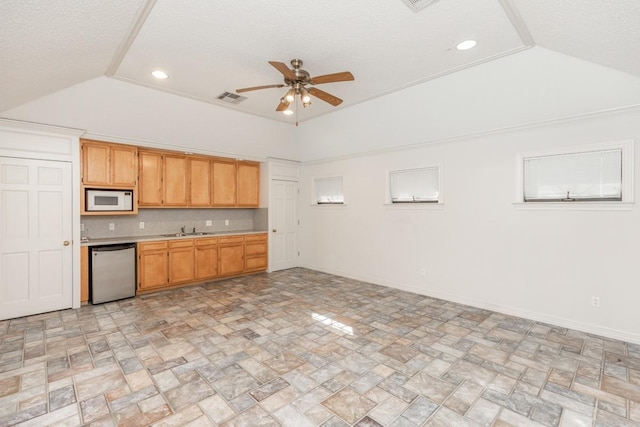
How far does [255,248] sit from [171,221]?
5.86 ft

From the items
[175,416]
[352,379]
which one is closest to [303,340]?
[352,379]

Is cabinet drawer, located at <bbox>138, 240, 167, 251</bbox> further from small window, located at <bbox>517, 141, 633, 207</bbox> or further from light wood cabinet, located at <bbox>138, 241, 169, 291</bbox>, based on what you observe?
small window, located at <bbox>517, 141, 633, 207</bbox>

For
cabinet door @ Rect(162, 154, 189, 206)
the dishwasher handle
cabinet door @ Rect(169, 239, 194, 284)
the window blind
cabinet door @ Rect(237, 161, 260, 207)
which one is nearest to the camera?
the window blind

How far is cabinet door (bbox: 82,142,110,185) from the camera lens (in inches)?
181

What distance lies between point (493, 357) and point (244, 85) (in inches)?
172

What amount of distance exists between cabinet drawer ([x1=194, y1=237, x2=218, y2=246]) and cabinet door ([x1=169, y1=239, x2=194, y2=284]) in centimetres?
13

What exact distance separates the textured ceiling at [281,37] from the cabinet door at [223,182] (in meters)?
2.55

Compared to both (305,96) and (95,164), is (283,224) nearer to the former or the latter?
(95,164)

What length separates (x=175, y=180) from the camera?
5.68m

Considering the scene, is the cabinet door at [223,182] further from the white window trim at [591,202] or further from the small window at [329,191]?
the white window trim at [591,202]

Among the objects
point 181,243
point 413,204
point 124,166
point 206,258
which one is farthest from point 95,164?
point 413,204

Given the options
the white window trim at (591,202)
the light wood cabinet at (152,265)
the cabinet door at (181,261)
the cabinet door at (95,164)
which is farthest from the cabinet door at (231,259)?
the white window trim at (591,202)

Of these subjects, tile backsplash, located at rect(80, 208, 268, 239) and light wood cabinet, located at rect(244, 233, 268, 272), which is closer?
tile backsplash, located at rect(80, 208, 268, 239)

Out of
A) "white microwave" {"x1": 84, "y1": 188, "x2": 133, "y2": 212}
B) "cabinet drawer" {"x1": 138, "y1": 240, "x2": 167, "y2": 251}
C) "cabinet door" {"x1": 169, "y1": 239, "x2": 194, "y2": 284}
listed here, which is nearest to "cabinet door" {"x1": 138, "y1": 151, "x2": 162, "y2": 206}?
"white microwave" {"x1": 84, "y1": 188, "x2": 133, "y2": 212}
